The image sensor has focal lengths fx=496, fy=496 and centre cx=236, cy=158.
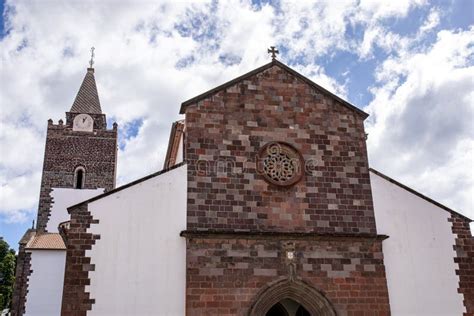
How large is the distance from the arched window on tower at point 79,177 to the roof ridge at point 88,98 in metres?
4.70

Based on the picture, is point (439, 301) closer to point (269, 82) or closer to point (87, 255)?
point (269, 82)

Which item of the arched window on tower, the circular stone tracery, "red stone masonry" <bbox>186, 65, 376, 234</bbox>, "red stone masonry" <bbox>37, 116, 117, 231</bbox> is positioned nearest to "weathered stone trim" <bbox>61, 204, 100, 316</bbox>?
"red stone masonry" <bbox>186, 65, 376, 234</bbox>

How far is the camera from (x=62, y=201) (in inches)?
1298

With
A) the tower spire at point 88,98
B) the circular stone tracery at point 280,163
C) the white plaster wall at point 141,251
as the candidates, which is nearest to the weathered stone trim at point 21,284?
the tower spire at point 88,98

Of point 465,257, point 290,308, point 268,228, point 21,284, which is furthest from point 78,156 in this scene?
point 465,257

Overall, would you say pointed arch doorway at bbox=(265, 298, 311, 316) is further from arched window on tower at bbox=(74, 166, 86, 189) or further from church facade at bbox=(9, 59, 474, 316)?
arched window on tower at bbox=(74, 166, 86, 189)

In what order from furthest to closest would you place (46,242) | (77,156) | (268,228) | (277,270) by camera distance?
1. (77,156)
2. (46,242)
3. (268,228)
4. (277,270)

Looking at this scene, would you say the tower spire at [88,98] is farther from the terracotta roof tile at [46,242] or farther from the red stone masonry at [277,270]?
the red stone masonry at [277,270]

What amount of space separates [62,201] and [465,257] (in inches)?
1038

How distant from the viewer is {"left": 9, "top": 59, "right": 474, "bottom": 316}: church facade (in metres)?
11.8

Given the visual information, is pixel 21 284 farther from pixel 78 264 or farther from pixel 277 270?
pixel 277 270

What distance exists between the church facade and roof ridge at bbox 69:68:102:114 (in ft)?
80.2

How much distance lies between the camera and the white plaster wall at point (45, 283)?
25.9 metres

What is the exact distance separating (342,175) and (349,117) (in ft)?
6.42
